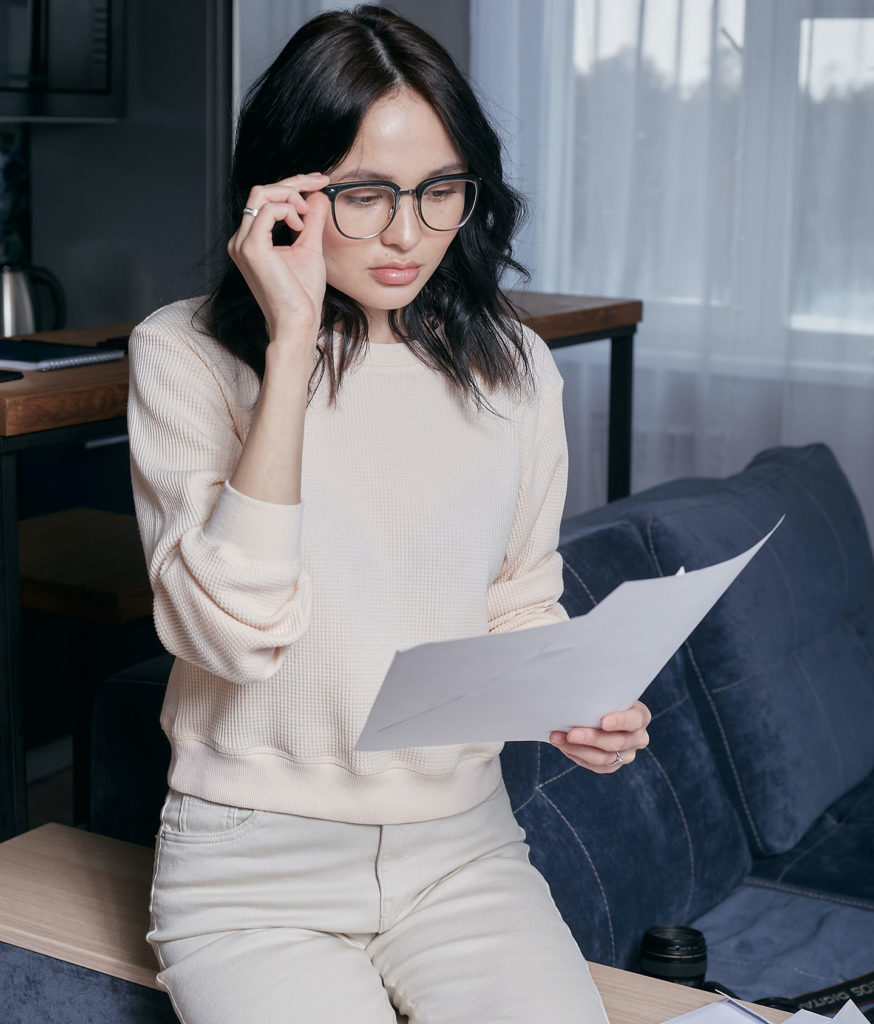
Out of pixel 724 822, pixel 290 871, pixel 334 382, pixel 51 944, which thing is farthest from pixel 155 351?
pixel 724 822

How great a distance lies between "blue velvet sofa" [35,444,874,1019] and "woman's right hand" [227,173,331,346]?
54 cm

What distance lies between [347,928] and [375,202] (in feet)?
1.98

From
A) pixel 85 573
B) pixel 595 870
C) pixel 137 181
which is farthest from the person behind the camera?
pixel 137 181

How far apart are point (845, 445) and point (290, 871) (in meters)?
2.41

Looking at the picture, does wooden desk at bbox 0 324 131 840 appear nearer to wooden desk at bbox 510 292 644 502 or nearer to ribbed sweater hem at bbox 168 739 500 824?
ribbed sweater hem at bbox 168 739 500 824

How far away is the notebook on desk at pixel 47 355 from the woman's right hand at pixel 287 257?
1.82 ft

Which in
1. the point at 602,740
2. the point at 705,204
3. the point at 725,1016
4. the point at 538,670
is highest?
the point at 705,204

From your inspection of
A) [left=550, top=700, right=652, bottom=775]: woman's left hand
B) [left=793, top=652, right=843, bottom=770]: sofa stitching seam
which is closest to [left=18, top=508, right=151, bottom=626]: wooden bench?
[left=793, top=652, right=843, bottom=770]: sofa stitching seam

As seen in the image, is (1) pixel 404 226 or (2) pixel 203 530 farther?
(1) pixel 404 226

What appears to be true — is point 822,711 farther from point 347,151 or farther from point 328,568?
point 347,151

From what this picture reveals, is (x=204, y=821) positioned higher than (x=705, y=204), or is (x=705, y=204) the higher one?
(x=705, y=204)

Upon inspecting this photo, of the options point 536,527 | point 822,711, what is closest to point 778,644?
point 822,711

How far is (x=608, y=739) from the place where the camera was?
1104 millimetres

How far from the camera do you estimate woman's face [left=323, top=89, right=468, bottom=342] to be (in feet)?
3.70
